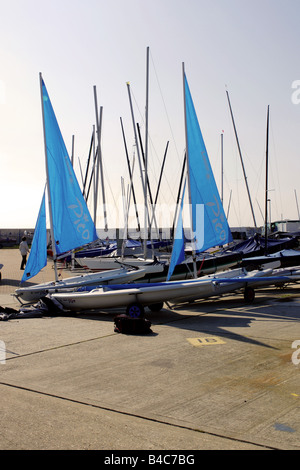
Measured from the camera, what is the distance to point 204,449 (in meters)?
4.41

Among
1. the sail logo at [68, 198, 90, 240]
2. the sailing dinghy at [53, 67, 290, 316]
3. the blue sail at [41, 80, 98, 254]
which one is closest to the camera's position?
the sailing dinghy at [53, 67, 290, 316]

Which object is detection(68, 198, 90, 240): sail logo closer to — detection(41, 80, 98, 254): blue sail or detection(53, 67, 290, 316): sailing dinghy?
detection(41, 80, 98, 254): blue sail

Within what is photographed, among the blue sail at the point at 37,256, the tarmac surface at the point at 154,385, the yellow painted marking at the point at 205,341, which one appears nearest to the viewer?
the tarmac surface at the point at 154,385

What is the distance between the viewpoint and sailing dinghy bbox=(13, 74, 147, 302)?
47.9 ft

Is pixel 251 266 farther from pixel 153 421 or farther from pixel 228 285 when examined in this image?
pixel 153 421

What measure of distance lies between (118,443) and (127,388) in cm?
186

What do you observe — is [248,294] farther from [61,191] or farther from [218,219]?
[61,191]

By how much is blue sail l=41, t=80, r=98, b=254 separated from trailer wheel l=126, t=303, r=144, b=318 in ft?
13.9

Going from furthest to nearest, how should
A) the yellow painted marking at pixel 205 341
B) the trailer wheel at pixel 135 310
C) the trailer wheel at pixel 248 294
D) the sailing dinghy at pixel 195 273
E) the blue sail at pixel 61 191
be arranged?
the blue sail at pixel 61 191 < the trailer wheel at pixel 248 294 < the sailing dinghy at pixel 195 273 < the trailer wheel at pixel 135 310 < the yellow painted marking at pixel 205 341

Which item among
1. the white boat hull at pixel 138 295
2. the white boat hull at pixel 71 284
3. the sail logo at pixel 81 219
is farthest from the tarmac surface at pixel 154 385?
the sail logo at pixel 81 219

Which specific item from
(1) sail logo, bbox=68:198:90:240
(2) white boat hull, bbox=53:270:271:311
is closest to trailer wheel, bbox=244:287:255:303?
(2) white boat hull, bbox=53:270:271:311

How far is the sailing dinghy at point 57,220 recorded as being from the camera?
47.9 feet

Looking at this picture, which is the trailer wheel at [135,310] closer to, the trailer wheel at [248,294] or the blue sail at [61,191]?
the trailer wheel at [248,294]

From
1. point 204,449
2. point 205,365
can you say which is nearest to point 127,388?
point 205,365
